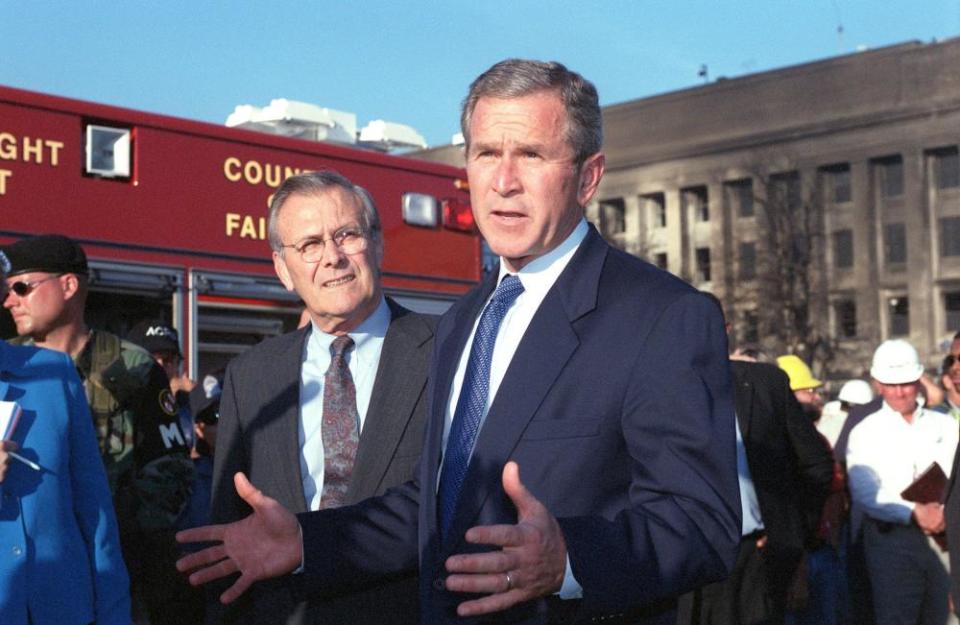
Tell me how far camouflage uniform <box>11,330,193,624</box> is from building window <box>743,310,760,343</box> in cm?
5401

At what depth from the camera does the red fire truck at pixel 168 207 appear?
23.8 ft

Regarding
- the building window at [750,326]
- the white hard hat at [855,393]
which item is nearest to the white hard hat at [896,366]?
the white hard hat at [855,393]

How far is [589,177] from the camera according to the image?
8.66 feet

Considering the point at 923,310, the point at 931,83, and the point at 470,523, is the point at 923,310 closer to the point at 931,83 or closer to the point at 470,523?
the point at 931,83

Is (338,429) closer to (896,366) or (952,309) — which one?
(896,366)

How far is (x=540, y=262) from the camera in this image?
2.60 m

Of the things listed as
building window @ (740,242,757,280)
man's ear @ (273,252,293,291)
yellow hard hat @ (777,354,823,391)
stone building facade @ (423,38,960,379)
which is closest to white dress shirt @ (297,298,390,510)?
man's ear @ (273,252,293,291)

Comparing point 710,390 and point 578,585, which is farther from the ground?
point 710,390

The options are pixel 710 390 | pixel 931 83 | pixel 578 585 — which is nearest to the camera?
pixel 578 585

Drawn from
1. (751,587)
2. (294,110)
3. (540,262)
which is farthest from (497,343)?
(294,110)

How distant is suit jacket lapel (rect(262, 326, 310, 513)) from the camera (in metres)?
3.61

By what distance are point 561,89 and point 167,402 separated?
8.85ft

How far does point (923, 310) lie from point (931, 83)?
31.4 feet

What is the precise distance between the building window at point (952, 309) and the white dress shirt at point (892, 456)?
54.3 meters
